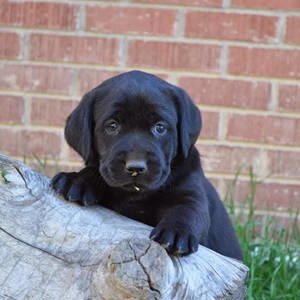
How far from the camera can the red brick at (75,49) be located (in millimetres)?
4953

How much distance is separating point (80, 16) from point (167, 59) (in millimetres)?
573

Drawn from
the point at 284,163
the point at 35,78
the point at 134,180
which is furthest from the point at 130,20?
the point at 134,180

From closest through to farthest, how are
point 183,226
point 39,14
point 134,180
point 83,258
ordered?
point 83,258 < point 183,226 < point 134,180 < point 39,14

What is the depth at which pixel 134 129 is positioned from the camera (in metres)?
3.07

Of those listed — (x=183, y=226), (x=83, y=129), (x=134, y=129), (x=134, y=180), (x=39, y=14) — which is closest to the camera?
(x=183, y=226)

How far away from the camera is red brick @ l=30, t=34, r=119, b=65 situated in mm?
4953

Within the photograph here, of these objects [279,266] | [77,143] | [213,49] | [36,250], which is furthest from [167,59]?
[36,250]

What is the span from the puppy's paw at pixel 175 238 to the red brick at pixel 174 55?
2.20 meters

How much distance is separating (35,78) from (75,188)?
2.09 metres

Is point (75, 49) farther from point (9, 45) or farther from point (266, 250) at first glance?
point (266, 250)

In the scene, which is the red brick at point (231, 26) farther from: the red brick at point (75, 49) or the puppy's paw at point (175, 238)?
the puppy's paw at point (175, 238)

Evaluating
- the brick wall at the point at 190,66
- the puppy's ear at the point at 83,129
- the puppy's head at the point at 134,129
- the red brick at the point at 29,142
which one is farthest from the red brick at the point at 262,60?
the puppy's ear at the point at 83,129

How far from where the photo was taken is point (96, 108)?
3250 millimetres

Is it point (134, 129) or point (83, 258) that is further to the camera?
point (134, 129)
